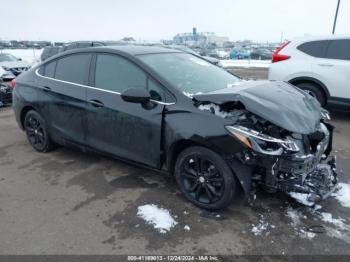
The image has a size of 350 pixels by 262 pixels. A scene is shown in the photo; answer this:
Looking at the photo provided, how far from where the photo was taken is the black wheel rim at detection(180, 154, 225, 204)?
10.3ft

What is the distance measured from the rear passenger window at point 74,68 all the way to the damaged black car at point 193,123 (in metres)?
0.02

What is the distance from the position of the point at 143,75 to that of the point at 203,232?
1.81 metres

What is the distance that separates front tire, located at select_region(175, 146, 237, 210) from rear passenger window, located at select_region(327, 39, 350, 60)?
483cm

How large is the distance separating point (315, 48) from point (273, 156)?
4.88 meters

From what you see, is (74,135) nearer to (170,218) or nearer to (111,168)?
(111,168)

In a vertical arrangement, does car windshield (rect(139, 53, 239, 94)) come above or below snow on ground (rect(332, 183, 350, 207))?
above

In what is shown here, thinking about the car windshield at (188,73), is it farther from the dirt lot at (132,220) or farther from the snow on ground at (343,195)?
the snow on ground at (343,195)

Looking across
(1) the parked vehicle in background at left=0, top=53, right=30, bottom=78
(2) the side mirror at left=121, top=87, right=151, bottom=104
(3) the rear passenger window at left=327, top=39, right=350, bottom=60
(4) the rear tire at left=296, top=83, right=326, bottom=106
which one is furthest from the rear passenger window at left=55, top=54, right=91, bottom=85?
(1) the parked vehicle in background at left=0, top=53, right=30, bottom=78

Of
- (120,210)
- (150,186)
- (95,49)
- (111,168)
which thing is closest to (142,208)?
(120,210)

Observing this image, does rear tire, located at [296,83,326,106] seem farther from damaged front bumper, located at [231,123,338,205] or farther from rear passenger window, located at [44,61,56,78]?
rear passenger window, located at [44,61,56,78]

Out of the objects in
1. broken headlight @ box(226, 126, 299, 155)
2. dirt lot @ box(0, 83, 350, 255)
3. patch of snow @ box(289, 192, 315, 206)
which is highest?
broken headlight @ box(226, 126, 299, 155)

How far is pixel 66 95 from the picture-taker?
4246 millimetres

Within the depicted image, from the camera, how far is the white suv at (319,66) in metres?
6.38

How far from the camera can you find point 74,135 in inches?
169
